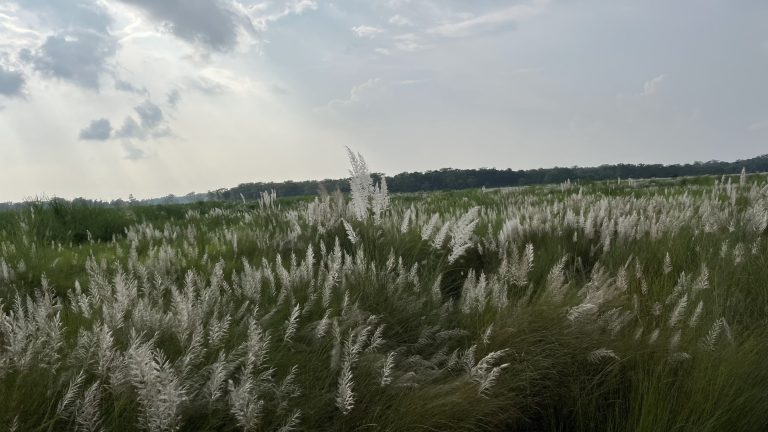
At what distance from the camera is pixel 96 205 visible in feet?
35.8

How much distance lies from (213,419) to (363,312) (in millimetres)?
1244

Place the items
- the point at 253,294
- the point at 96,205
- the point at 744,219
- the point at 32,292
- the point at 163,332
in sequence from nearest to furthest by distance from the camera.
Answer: the point at 163,332
the point at 253,294
the point at 32,292
the point at 744,219
the point at 96,205

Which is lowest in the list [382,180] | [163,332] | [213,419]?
[213,419]

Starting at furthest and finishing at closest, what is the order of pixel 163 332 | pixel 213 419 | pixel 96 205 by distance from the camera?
pixel 96 205
pixel 163 332
pixel 213 419

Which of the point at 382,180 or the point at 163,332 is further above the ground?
the point at 382,180

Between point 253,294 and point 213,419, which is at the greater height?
point 253,294

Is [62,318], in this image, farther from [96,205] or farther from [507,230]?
[96,205]

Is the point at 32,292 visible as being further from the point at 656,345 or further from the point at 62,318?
the point at 656,345

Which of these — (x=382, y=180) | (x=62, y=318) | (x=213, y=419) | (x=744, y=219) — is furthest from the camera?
(x=744, y=219)

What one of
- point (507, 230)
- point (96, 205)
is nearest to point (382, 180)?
point (507, 230)

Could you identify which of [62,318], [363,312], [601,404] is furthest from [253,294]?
[601,404]

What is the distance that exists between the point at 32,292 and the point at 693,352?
4.76 meters

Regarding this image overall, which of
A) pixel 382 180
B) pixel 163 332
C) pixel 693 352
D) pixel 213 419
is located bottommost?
pixel 693 352

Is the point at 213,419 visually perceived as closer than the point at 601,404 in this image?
Yes
